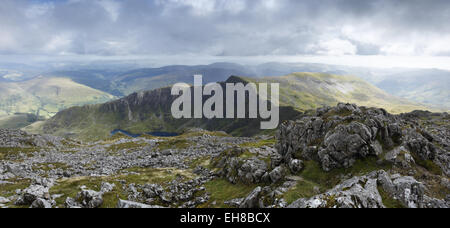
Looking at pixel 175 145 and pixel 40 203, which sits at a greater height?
pixel 40 203

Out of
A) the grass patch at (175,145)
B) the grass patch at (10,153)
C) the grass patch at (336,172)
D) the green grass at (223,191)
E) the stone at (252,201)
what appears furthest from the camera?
the grass patch at (175,145)

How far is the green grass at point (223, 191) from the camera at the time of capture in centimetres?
3724

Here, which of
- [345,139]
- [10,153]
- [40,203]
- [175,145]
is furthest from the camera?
[175,145]

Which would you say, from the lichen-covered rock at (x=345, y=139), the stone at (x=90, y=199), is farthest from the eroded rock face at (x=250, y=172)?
the stone at (x=90, y=199)

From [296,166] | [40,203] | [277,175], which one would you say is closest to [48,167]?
[40,203]

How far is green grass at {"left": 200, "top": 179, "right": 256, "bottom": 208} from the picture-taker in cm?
3724

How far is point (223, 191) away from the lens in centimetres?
4262

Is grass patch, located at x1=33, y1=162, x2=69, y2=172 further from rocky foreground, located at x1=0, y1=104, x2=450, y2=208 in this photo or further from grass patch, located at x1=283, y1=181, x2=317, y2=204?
grass patch, located at x1=283, y1=181, x2=317, y2=204

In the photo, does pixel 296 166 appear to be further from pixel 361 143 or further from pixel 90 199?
pixel 90 199

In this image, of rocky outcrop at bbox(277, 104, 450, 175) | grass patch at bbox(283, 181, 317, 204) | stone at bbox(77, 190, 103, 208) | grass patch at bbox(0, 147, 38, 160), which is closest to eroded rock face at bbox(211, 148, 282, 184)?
rocky outcrop at bbox(277, 104, 450, 175)

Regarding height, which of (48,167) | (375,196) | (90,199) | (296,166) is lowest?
(48,167)

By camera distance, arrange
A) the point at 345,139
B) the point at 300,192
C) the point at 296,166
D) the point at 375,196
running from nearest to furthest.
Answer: the point at 375,196 → the point at 300,192 → the point at 345,139 → the point at 296,166

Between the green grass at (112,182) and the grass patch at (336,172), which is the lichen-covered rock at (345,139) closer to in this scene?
the grass patch at (336,172)
